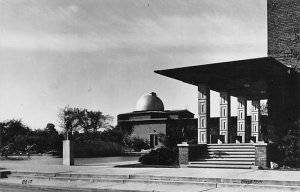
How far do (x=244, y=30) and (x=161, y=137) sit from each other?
29.2 m

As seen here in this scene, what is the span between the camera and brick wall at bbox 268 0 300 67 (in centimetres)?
1975

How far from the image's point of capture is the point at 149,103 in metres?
56.4

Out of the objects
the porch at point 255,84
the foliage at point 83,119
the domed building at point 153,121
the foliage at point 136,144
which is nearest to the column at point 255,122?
the porch at point 255,84

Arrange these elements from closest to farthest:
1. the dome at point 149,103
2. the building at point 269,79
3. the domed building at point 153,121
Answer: the building at point 269,79, the domed building at point 153,121, the dome at point 149,103

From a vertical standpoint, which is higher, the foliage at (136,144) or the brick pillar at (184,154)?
the brick pillar at (184,154)

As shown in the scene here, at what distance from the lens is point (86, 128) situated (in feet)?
189

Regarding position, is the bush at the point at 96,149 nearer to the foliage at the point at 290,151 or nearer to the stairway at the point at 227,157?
the stairway at the point at 227,157

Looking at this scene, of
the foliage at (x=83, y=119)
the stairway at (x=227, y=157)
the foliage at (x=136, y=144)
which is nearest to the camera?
Result: the stairway at (x=227, y=157)

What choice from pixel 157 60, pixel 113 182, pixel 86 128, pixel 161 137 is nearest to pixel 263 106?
pixel 161 137

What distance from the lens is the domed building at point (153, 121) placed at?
4753 cm

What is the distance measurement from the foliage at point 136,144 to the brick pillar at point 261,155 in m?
30.7

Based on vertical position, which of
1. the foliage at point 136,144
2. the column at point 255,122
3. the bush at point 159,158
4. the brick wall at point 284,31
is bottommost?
the foliage at point 136,144

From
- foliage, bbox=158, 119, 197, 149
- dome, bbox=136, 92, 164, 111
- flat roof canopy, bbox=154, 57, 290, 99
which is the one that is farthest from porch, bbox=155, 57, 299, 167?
dome, bbox=136, 92, 164, 111

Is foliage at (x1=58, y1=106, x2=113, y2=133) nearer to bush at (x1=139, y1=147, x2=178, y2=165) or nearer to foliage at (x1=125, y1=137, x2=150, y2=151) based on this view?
foliage at (x1=125, y1=137, x2=150, y2=151)
